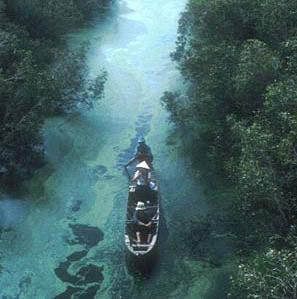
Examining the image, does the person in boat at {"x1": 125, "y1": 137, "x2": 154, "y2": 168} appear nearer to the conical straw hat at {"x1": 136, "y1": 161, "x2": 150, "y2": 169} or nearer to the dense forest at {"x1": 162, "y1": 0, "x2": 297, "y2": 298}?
the conical straw hat at {"x1": 136, "y1": 161, "x2": 150, "y2": 169}

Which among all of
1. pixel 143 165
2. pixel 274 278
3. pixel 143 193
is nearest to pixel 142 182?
pixel 143 193

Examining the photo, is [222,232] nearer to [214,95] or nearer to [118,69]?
[214,95]

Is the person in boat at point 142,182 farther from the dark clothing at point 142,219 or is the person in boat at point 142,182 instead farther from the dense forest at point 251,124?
the dense forest at point 251,124

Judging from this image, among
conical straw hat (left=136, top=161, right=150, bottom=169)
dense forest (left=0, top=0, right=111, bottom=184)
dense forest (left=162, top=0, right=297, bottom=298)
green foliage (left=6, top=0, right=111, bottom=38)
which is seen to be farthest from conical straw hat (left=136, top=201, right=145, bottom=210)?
green foliage (left=6, top=0, right=111, bottom=38)

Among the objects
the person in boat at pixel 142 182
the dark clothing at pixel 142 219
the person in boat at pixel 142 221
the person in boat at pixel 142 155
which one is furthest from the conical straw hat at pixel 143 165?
the dark clothing at pixel 142 219

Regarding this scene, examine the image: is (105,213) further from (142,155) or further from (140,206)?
(142,155)

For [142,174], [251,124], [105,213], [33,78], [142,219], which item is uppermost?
[251,124]

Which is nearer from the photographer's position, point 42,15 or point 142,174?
point 142,174
